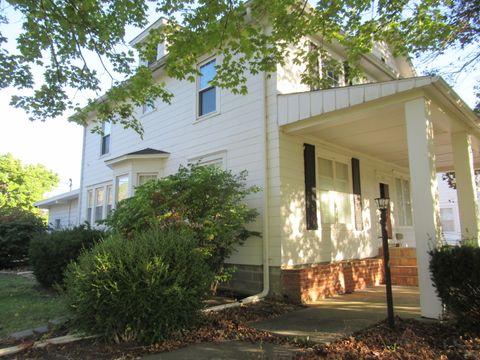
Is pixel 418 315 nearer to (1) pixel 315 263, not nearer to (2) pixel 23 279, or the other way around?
(1) pixel 315 263

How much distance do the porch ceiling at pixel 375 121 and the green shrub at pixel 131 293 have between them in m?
4.06

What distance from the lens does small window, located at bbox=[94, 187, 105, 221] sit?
44.7ft

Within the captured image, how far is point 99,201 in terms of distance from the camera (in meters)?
14.0

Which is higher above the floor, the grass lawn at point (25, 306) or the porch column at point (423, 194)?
the porch column at point (423, 194)

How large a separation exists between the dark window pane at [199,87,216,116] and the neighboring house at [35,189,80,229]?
974cm

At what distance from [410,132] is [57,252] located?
Result: 795cm

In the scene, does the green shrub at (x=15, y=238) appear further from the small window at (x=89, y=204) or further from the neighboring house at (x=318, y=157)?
the neighboring house at (x=318, y=157)

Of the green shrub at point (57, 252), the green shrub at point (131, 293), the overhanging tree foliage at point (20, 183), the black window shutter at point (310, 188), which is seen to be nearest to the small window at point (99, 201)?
the green shrub at point (57, 252)

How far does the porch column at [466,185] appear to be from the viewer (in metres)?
8.09

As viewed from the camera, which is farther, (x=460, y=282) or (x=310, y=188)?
(x=310, y=188)

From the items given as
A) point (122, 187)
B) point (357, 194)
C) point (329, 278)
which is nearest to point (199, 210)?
point (329, 278)

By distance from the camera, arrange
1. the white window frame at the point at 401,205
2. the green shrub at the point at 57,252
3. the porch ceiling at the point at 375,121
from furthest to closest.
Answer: the white window frame at the point at 401,205 → the green shrub at the point at 57,252 → the porch ceiling at the point at 375,121

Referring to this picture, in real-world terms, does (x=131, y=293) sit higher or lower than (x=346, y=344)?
higher

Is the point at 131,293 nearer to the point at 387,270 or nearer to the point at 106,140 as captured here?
the point at 387,270
